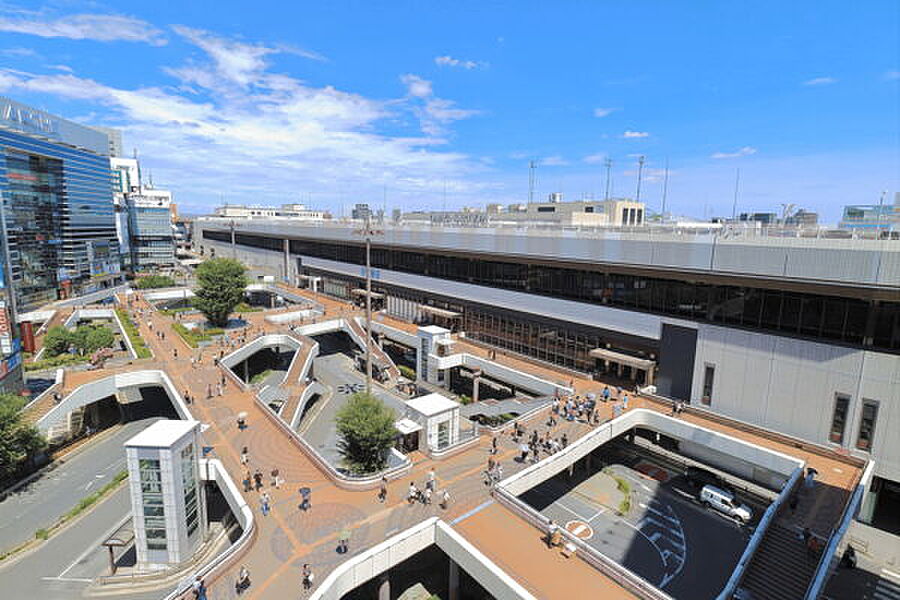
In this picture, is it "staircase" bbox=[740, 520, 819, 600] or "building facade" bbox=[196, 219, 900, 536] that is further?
"building facade" bbox=[196, 219, 900, 536]

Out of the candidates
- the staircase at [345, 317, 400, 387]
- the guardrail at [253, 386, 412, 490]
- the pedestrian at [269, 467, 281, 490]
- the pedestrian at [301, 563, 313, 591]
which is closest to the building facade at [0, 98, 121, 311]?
the staircase at [345, 317, 400, 387]

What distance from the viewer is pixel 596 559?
18766 mm

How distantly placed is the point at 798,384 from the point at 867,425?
12.0 ft

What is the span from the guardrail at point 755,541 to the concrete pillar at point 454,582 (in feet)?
36.4

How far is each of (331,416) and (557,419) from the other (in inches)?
911

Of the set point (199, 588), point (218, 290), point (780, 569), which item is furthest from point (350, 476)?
point (218, 290)

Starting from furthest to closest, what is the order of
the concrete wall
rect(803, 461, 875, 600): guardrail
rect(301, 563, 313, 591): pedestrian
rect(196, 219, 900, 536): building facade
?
1. rect(196, 219, 900, 536): building facade
2. the concrete wall
3. rect(803, 461, 875, 600): guardrail
4. rect(301, 563, 313, 591): pedestrian

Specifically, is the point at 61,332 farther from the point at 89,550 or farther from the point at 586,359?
the point at 586,359

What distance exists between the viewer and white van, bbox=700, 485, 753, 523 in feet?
94.3

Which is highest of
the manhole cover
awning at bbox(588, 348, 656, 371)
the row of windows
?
the row of windows

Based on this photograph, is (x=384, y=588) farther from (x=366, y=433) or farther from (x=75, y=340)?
(x=75, y=340)

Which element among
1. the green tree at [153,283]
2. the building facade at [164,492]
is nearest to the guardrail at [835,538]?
the building facade at [164,492]

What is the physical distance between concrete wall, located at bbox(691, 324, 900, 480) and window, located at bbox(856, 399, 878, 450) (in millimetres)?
205

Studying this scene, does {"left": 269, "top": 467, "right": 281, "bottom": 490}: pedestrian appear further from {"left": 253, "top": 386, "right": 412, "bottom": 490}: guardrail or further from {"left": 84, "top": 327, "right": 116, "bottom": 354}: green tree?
{"left": 84, "top": 327, "right": 116, "bottom": 354}: green tree
